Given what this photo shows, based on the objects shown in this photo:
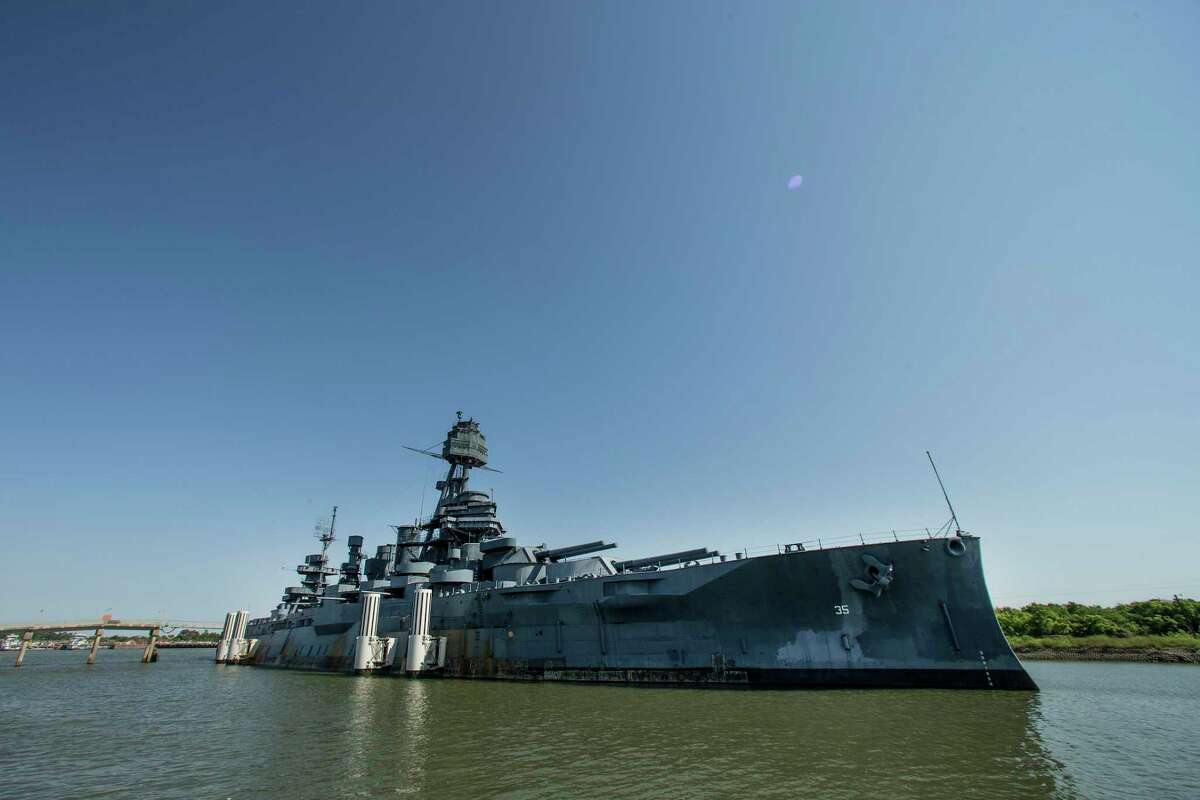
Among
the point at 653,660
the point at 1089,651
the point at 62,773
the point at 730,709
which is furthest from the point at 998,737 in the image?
the point at 1089,651

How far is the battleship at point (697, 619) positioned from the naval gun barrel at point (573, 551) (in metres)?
0.09

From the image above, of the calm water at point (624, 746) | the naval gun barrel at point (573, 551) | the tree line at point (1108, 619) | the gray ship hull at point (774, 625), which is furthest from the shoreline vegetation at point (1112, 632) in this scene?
the naval gun barrel at point (573, 551)

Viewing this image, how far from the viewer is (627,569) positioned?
85.3 feet

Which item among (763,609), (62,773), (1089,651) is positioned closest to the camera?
(62,773)

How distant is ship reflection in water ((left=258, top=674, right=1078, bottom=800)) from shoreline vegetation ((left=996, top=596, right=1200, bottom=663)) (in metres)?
33.2

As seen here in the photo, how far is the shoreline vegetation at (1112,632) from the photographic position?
38375mm

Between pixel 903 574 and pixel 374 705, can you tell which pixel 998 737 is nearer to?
pixel 903 574

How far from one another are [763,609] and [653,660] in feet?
18.5

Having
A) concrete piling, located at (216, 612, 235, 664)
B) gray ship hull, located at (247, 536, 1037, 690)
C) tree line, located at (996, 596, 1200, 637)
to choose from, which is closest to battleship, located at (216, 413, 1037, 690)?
gray ship hull, located at (247, 536, 1037, 690)

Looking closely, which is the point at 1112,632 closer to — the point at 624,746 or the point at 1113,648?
the point at 1113,648

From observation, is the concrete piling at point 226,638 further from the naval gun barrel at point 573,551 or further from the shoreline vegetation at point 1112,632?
the shoreline vegetation at point 1112,632

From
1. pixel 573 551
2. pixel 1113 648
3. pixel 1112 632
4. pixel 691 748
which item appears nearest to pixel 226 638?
pixel 573 551

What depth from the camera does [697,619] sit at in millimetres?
22688

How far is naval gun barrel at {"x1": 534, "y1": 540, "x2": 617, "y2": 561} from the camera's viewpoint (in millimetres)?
27562
